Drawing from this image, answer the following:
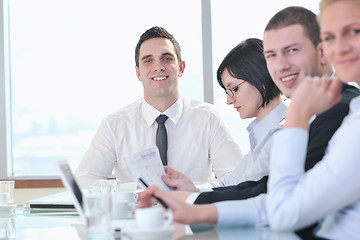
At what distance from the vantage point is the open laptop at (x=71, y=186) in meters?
1.39

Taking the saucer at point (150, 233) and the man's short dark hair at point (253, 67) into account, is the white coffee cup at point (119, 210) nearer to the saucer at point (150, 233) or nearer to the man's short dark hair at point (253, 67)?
the saucer at point (150, 233)

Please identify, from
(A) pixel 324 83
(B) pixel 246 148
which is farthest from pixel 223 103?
(A) pixel 324 83

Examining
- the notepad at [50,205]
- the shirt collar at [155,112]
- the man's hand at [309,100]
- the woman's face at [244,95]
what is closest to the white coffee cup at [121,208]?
the notepad at [50,205]

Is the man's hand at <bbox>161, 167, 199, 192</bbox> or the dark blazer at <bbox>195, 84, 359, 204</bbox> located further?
the man's hand at <bbox>161, 167, 199, 192</bbox>

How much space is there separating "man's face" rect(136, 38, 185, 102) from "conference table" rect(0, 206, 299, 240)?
64.9 inches

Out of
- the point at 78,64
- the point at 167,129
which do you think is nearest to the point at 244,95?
the point at 167,129

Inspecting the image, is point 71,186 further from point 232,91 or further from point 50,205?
point 232,91

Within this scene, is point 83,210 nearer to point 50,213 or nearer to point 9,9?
point 50,213

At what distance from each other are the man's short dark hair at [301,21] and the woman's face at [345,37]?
509 mm

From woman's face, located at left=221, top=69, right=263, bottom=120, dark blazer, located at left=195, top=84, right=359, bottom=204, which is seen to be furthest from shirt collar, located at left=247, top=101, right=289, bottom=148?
dark blazer, located at left=195, top=84, right=359, bottom=204

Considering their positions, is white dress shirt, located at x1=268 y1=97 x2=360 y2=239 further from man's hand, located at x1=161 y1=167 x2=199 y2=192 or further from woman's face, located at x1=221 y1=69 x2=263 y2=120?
woman's face, located at x1=221 y1=69 x2=263 y2=120

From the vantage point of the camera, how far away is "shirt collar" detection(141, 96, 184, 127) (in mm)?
3605

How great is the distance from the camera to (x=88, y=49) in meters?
4.79

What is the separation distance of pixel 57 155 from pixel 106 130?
4.44ft
